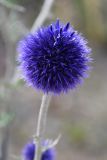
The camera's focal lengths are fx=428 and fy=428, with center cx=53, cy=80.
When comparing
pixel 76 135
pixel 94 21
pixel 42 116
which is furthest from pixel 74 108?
pixel 42 116

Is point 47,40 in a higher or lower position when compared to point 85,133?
lower

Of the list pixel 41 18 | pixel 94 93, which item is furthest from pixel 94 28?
pixel 41 18

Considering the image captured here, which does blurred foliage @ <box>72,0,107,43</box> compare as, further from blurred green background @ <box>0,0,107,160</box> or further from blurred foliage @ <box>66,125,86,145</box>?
blurred foliage @ <box>66,125,86,145</box>

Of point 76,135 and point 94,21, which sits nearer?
point 76,135

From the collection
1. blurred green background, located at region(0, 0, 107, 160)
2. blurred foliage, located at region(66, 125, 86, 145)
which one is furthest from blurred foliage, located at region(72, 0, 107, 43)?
blurred foliage, located at region(66, 125, 86, 145)

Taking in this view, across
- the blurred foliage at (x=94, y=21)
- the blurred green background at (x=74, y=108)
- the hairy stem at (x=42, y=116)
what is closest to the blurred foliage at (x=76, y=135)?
the blurred green background at (x=74, y=108)

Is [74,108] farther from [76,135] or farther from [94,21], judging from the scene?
[94,21]

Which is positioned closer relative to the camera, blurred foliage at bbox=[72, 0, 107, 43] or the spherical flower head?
the spherical flower head

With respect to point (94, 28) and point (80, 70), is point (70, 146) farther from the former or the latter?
point (80, 70)

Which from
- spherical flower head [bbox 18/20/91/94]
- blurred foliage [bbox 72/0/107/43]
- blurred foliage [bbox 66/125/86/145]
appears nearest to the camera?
spherical flower head [bbox 18/20/91/94]
